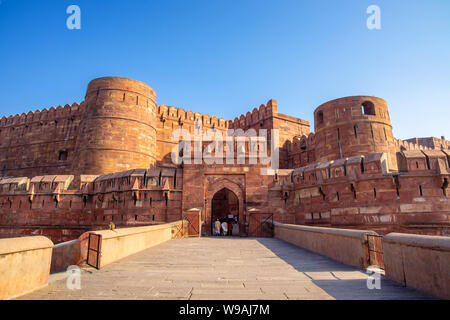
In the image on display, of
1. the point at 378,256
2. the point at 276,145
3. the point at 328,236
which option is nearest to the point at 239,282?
the point at 378,256

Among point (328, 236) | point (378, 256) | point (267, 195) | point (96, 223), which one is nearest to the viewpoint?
point (378, 256)

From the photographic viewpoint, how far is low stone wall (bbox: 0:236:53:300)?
2.69m

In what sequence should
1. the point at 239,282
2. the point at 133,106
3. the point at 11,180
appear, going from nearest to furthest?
the point at 239,282, the point at 11,180, the point at 133,106

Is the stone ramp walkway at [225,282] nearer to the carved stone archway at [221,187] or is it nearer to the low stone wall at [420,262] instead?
the low stone wall at [420,262]

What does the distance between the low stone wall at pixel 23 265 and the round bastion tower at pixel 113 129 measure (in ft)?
50.7

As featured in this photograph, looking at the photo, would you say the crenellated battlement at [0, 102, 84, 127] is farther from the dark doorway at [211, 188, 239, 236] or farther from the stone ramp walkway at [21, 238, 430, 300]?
the stone ramp walkway at [21, 238, 430, 300]

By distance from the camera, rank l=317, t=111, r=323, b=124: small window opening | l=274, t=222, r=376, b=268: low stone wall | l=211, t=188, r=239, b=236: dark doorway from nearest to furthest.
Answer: l=274, t=222, r=376, b=268: low stone wall, l=317, t=111, r=323, b=124: small window opening, l=211, t=188, r=239, b=236: dark doorway

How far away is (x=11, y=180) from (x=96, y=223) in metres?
6.25

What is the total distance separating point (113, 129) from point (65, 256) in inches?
596

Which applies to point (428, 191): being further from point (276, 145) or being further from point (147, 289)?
point (276, 145)

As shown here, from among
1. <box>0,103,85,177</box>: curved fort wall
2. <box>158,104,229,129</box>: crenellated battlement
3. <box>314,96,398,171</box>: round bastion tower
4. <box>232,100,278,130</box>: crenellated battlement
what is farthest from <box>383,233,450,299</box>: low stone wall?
<box>0,103,85,177</box>: curved fort wall

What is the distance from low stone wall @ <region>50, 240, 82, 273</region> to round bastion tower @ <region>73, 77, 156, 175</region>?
13897 millimetres

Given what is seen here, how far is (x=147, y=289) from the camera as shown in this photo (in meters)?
3.14

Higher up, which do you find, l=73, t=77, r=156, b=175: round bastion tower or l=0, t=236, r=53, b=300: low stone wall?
l=73, t=77, r=156, b=175: round bastion tower
